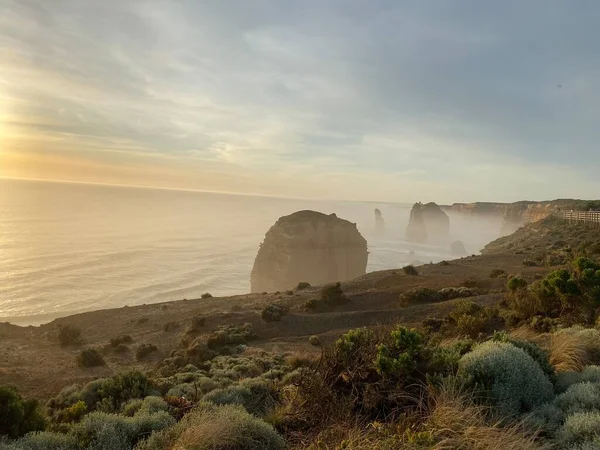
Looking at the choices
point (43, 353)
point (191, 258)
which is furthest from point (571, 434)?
point (191, 258)

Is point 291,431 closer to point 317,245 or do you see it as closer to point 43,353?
point 43,353

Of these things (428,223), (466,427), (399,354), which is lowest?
(466,427)

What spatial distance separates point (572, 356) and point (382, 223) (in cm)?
19621

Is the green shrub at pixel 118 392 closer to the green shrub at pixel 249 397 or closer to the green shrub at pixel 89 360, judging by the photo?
the green shrub at pixel 249 397

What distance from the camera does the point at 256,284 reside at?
7156 centimetres

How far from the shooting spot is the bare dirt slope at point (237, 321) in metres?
18.7

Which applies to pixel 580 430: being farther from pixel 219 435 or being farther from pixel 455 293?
pixel 455 293

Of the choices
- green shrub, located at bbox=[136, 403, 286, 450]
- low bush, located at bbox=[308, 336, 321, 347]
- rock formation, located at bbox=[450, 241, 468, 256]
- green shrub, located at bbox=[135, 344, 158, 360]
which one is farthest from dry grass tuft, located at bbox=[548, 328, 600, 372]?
rock formation, located at bbox=[450, 241, 468, 256]

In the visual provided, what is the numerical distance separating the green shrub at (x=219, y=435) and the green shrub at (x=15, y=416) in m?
2.45

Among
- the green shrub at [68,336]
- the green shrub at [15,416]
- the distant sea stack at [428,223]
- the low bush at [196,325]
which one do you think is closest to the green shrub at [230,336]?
the low bush at [196,325]

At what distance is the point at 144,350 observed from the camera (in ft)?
67.7

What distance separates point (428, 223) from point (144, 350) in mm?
154621

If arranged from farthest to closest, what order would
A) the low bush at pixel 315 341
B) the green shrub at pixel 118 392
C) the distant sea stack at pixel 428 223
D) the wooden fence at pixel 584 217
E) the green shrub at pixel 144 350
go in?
1. the distant sea stack at pixel 428 223
2. the wooden fence at pixel 584 217
3. the green shrub at pixel 144 350
4. the low bush at pixel 315 341
5. the green shrub at pixel 118 392

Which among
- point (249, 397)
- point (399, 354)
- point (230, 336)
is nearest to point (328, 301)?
point (230, 336)
